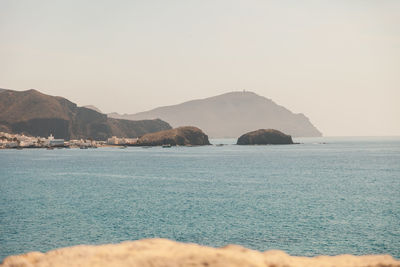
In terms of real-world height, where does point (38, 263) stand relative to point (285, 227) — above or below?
above

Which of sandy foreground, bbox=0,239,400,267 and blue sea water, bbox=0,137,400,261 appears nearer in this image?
sandy foreground, bbox=0,239,400,267

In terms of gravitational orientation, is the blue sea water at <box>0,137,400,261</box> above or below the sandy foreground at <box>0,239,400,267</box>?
below

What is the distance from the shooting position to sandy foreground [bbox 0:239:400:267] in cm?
915

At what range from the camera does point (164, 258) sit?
9.27 m

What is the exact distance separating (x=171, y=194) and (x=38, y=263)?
49.6 m

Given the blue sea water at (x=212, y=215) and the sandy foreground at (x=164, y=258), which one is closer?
the sandy foreground at (x=164, y=258)

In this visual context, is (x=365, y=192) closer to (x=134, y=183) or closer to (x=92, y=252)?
(x=134, y=183)

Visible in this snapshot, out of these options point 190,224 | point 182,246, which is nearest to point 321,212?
point 190,224

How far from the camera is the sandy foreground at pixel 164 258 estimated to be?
915cm

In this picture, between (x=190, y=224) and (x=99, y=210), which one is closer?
(x=190, y=224)

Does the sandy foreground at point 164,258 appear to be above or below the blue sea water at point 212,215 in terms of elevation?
above

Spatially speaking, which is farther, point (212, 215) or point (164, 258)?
point (212, 215)

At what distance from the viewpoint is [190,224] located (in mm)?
37031

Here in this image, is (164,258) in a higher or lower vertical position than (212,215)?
higher
